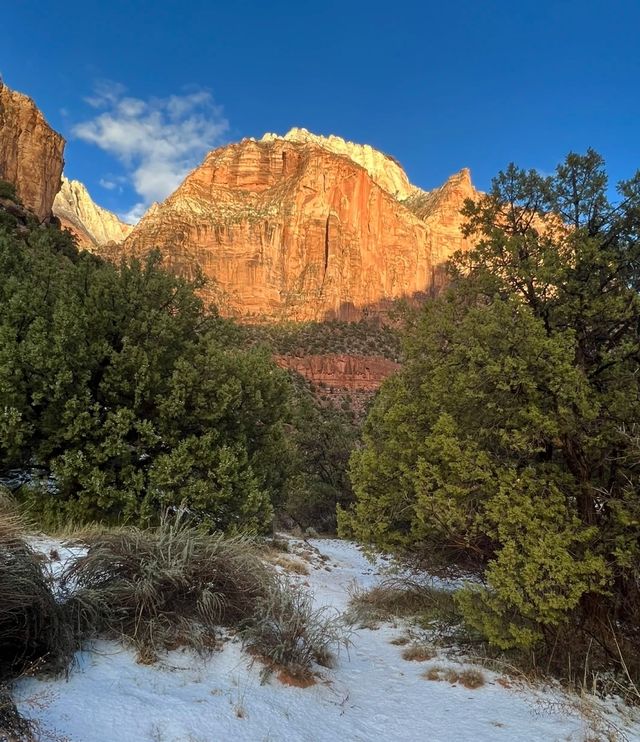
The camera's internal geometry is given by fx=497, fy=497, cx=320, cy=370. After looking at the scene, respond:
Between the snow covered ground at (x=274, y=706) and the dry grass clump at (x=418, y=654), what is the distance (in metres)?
0.23

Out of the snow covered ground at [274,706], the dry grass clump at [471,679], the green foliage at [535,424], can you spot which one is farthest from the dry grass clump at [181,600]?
the green foliage at [535,424]

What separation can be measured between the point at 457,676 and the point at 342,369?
3418 inches

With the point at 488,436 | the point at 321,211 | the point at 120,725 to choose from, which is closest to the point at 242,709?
the point at 120,725

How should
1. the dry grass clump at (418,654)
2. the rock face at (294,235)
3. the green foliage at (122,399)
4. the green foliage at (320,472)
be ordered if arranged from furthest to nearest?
the rock face at (294,235)
the green foliage at (320,472)
the green foliage at (122,399)
the dry grass clump at (418,654)

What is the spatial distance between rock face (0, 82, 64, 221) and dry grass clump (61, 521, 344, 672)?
6767cm

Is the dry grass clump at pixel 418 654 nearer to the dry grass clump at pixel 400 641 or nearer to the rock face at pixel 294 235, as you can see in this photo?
the dry grass clump at pixel 400 641

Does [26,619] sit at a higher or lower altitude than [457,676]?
higher

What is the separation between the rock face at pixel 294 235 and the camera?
423 feet

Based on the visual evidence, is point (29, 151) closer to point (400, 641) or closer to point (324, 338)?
point (324, 338)

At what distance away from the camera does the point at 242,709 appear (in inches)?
179

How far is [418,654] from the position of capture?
7.06 m

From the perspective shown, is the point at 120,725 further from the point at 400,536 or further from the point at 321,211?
the point at 321,211

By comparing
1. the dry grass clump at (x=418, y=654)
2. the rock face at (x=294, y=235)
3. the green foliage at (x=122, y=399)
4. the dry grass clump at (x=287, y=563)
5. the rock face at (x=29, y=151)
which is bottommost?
the dry grass clump at (x=287, y=563)

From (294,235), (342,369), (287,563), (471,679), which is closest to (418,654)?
(471,679)
